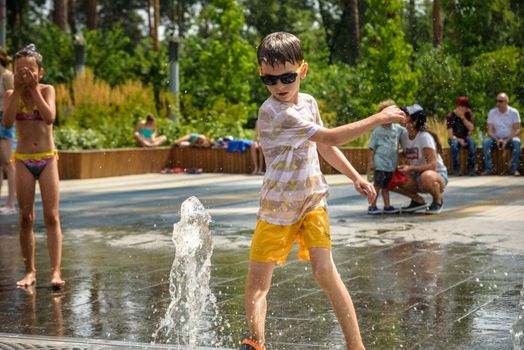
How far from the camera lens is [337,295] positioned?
5059 millimetres

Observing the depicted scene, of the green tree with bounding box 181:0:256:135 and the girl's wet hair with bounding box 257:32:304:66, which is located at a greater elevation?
the green tree with bounding box 181:0:256:135

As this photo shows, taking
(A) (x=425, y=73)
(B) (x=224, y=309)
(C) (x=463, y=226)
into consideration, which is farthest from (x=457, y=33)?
(B) (x=224, y=309)

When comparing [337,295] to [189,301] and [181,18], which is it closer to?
[189,301]

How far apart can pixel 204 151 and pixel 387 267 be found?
13759mm

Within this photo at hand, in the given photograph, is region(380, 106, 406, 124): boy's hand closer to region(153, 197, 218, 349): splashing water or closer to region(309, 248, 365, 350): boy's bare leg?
region(309, 248, 365, 350): boy's bare leg

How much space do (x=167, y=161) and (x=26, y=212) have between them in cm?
1459

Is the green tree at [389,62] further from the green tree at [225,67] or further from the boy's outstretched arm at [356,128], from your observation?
the boy's outstretched arm at [356,128]

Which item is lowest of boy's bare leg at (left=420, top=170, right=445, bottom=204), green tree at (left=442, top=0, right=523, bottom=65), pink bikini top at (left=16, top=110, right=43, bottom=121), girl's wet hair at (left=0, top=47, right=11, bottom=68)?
boy's bare leg at (left=420, top=170, right=445, bottom=204)

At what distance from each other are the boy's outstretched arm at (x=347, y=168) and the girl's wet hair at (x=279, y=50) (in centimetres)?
44

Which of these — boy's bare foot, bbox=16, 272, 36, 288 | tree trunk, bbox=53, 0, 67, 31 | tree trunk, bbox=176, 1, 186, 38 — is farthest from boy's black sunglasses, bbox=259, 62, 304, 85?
tree trunk, bbox=176, 1, 186, 38

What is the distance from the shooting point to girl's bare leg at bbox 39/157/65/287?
7590 millimetres

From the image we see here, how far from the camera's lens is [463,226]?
11.1m

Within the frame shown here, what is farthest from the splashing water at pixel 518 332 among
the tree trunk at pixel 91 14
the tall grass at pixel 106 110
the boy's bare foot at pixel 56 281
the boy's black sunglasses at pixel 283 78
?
the tree trunk at pixel 91 14

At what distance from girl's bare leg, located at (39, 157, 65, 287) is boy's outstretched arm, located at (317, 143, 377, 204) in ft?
9.53
